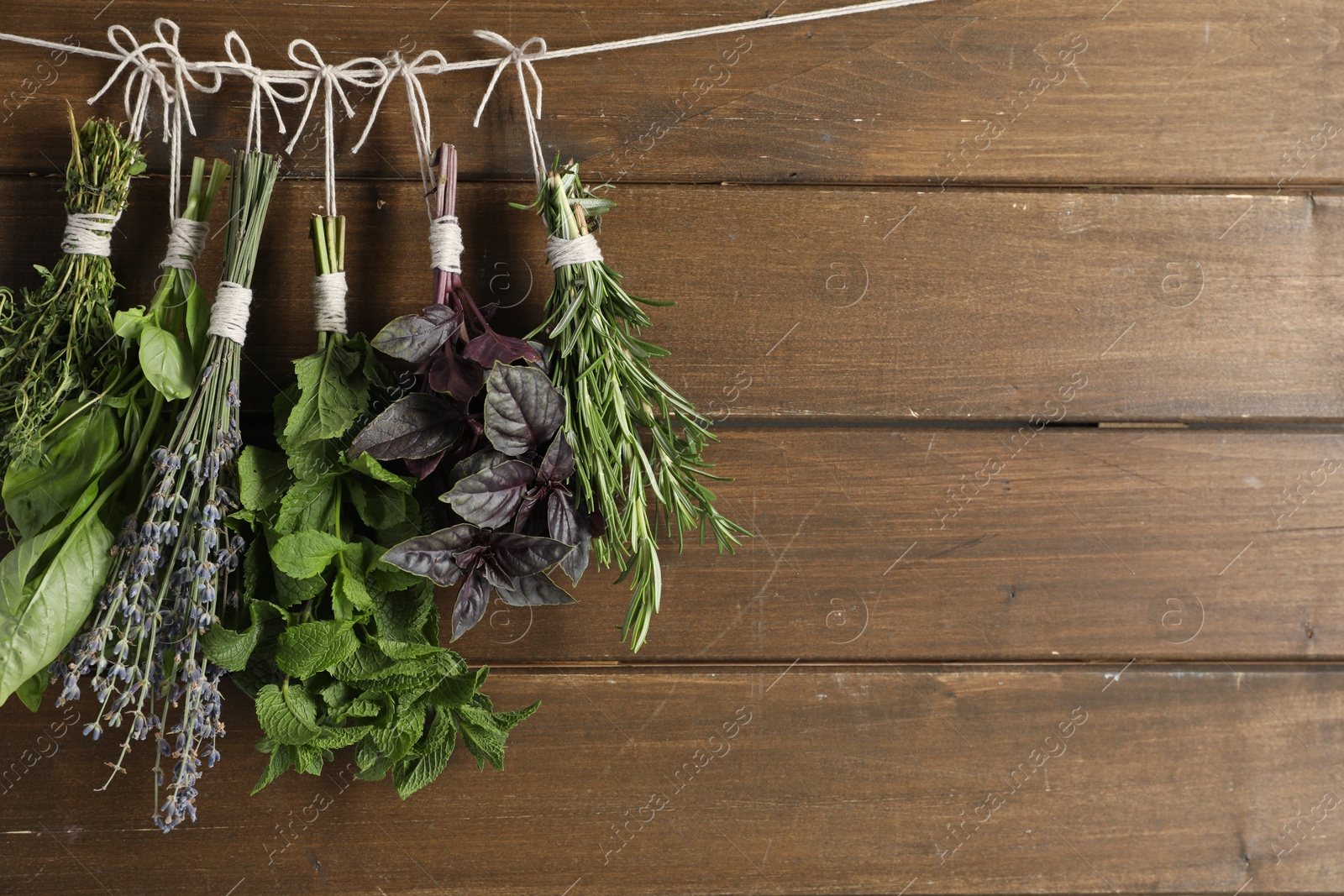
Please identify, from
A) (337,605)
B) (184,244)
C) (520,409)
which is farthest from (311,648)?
(184,244)

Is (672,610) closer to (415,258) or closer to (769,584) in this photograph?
(769,584)

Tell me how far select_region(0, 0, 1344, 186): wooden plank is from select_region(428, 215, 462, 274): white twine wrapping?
92 mm

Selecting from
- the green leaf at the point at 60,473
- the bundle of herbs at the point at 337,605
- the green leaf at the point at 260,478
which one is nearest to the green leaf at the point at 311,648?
the bundle of herbs at the point at 337,605

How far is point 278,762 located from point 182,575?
6.8 inches

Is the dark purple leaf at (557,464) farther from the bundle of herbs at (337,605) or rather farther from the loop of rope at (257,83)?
the loop of rope at (257,83)

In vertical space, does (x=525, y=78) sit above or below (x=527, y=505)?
above

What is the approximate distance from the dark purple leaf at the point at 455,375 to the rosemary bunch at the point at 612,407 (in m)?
0.07

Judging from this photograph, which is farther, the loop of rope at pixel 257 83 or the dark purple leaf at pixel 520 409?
the loop of rope at pixel 257 83

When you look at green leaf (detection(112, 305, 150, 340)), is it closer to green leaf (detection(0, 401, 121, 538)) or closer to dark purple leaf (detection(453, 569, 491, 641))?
green leaf (detection(0, 401, 121, 538))

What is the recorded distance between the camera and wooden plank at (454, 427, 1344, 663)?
0.80m

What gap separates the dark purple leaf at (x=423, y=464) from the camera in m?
0.67

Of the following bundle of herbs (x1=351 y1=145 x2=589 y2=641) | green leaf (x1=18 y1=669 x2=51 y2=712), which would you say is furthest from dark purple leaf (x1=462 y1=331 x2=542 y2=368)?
green leaf (x1=18 y1=669 x2=51 y2=712)

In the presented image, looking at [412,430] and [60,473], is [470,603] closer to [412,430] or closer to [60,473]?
[412,430]

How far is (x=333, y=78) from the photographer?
2.52ft
